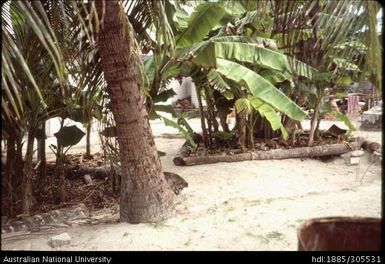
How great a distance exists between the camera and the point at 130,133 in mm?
3881

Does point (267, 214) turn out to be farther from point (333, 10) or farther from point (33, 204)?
point (33, 204)

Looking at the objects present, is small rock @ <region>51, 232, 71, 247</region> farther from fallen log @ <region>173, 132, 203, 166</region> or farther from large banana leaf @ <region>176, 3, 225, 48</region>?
fallen log @ <region>173, 132, 203, 166</region>

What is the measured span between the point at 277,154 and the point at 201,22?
3.70m

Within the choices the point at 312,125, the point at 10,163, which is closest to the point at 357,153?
the point at 312,125

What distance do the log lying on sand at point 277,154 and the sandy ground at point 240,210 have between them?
9.2 inches

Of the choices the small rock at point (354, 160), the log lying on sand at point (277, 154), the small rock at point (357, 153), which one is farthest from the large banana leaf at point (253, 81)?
the small rock at point (357, 153)

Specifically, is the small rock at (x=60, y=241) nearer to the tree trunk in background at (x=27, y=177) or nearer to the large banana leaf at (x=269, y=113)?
the tree trunk in background at (x=27, y=177)

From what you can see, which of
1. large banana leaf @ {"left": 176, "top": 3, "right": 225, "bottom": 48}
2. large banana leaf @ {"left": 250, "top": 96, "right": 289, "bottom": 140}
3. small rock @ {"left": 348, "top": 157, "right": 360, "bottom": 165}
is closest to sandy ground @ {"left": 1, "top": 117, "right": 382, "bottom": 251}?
small rock @ {"left": 348, "top": 157, "right": 360, "bottom": 165}

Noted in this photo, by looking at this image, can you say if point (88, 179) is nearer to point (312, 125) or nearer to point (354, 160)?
point (312, 125)

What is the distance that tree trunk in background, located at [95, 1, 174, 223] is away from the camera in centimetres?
354

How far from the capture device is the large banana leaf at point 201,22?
5.34 meters

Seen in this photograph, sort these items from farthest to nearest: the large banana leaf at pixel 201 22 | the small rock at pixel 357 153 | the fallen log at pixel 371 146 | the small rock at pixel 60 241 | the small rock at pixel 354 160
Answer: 1. the fallen log at pixel 371 146
2. the small rock at pixel 357 153
3. the small rock at pixel 354 160
4. the large banana leaf at pixel 201 22
5. the small rock at pixel 60 241

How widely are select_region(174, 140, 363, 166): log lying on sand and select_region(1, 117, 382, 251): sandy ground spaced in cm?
23
